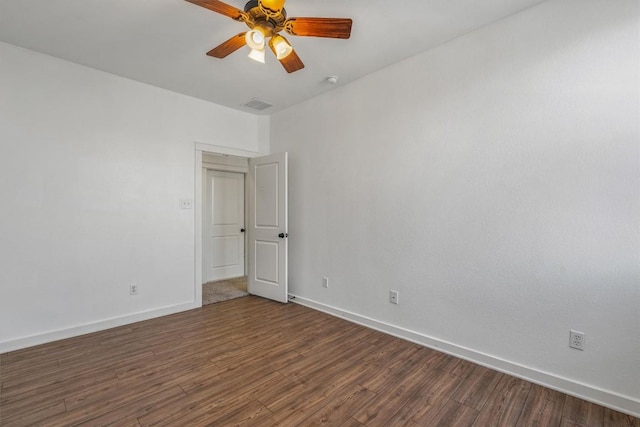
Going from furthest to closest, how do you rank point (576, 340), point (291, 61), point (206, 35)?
point (206, 35) → point (291, 61) → point (576, 340)

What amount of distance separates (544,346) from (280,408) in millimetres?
1931

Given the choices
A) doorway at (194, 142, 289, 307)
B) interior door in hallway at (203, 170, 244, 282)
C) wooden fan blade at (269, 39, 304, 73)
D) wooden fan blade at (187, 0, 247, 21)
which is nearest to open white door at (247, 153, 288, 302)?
doorway at (194, 142, 289, 307)

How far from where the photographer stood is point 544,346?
6.86 feet

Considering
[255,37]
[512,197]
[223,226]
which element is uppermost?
[255,37]

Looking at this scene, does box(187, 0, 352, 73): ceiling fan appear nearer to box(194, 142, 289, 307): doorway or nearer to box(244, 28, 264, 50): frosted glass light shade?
box(244, 28, 264, 50): frosted glass light shade

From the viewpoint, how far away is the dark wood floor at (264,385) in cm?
177

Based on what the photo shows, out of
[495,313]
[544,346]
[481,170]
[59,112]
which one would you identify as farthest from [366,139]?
[59,112]

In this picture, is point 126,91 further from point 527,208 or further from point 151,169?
point 527,208

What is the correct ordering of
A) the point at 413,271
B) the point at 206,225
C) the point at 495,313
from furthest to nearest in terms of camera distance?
the point at 206,225 → the point at 413,271 → the point at 495,313

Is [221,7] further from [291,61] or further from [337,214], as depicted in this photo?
[337,214]

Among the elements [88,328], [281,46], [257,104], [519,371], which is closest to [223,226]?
[257,104]

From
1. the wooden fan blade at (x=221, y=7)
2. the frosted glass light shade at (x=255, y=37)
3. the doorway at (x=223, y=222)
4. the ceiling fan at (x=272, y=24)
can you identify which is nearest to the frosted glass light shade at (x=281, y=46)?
the ceiling fan at (x=272, y=24)

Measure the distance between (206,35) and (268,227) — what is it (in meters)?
2.42

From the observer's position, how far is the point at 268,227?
4.13 metres
